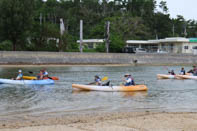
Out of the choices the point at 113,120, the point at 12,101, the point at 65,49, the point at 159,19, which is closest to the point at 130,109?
the point at 113,120

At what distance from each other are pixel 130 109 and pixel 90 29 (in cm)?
7849

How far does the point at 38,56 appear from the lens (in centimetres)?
5122

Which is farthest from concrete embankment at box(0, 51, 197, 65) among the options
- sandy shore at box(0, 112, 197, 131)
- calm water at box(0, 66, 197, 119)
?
sandy shore at box(0, 112, 197, 131)

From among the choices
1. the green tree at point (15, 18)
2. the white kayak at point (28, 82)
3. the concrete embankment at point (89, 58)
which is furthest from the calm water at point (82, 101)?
the green tree at point (15, 18)

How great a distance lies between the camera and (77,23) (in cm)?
9475

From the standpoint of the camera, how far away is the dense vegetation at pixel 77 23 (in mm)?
53741

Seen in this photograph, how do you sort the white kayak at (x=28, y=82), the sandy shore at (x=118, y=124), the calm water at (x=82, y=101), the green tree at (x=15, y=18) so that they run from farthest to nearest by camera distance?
the green tree at (x=15, y=18) < the white kayak at (x=28, y=82) < the calm water at (x=82, y=101) < the sandy shore at (x=118, y=124)

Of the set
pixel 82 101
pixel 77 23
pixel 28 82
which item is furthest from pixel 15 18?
pixel 77 23

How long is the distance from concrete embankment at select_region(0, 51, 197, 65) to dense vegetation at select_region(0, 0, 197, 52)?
6114mm

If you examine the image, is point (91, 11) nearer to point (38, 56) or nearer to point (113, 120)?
point (38, 56)

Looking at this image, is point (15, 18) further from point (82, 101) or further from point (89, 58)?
point (82, 101)

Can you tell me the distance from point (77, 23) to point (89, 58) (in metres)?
40.5

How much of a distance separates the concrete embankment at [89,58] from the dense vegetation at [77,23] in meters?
6.11

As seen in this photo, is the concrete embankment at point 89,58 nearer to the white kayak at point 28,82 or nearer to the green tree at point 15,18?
the green tree at point 15,18
